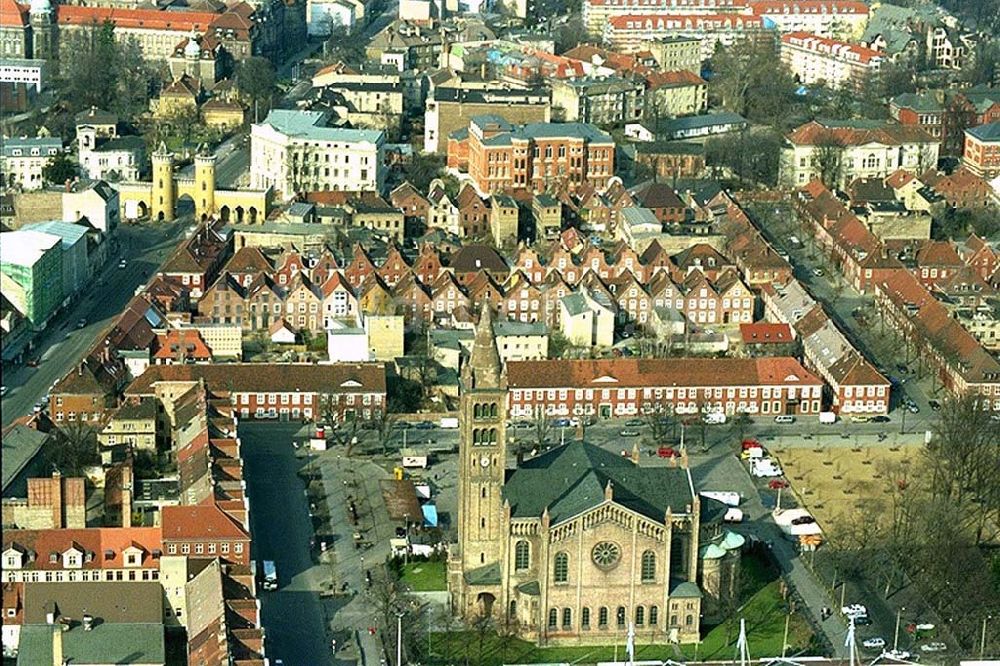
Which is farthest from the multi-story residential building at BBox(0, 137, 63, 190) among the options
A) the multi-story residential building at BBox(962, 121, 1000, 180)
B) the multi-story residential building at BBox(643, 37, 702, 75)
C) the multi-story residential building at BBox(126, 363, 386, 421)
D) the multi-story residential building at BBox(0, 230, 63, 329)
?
the multi-story residential building at BBox(962, 121, 1000, 180)

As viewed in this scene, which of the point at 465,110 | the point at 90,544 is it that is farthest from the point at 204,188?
the point at 90,544

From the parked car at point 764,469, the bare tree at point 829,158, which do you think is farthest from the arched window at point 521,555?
the bare tree at point 829,158

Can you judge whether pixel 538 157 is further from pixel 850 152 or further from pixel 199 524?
pixel 199 524

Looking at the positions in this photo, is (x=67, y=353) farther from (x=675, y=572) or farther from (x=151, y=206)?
(x=675, y=572)

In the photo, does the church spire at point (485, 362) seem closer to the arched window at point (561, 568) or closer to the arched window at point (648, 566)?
the arched window at point (561, 568)

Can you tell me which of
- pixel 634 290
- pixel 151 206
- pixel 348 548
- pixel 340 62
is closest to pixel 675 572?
pixel 348 548

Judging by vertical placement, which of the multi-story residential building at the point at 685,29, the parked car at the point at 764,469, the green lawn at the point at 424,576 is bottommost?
the green lawn at the point at 424,576
